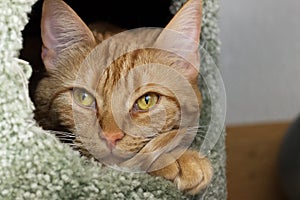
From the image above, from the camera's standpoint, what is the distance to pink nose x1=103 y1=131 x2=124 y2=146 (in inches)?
32.6

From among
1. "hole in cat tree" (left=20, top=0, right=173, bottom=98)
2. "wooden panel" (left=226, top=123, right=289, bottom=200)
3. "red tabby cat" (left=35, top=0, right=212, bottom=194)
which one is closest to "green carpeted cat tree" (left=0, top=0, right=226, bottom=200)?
"red tabby cat" (left=35, top=0, right=212, bottom=194)

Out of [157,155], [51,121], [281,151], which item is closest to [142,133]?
[157,155]

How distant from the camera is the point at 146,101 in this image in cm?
85

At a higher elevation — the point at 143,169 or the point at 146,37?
the point at 146,37

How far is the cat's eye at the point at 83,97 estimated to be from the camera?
0.86m

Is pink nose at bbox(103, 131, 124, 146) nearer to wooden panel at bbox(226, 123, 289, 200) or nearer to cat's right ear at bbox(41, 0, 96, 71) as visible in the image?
cat's right ear at bbox(41, 0, 96, 71)

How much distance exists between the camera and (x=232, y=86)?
171 cm

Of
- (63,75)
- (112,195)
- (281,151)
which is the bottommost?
(281,151)

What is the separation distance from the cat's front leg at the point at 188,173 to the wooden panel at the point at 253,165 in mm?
788

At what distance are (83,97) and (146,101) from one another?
0.09 m

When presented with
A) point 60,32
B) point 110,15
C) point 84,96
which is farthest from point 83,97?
point 110,15

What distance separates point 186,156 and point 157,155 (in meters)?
0.05

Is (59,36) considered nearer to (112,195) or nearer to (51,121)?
(51,121)

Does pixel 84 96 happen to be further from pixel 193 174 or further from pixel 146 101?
pixel 193 174
